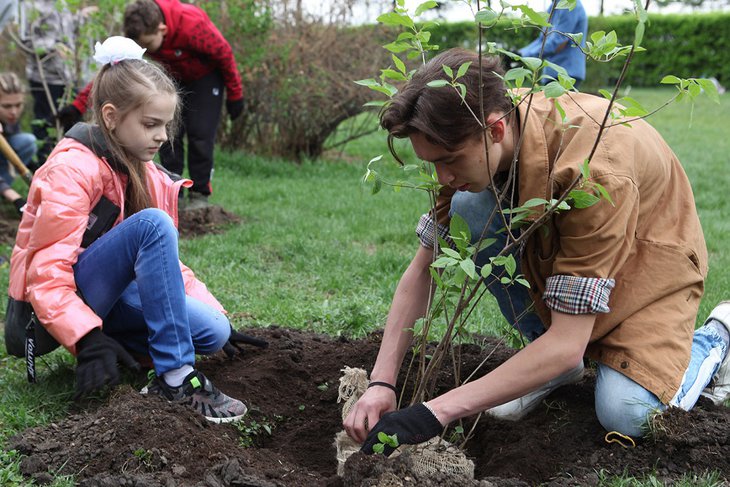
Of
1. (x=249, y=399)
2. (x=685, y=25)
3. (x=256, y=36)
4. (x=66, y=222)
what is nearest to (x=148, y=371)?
(x=249, y=399)

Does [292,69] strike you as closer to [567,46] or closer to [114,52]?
[567,46]

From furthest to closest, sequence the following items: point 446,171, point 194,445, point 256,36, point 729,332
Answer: point 256,36 < point 729,332 < point 194,445 < point 446,171

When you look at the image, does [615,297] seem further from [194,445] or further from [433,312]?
[194,445]

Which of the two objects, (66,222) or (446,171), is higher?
(446,171)

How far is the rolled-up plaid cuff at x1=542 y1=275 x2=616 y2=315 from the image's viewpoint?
89.7 inches

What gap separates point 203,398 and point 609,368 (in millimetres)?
1352

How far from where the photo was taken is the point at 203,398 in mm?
2830

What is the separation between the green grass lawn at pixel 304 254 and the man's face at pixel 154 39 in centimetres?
136

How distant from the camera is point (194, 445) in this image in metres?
2.49

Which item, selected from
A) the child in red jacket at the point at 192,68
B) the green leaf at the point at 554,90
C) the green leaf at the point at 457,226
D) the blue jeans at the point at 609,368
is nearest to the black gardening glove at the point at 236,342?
the blue jeans at the point at 609,368

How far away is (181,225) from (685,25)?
68.9ft

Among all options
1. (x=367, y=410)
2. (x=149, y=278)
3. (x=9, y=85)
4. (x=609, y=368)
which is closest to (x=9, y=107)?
(x=9, y=85)

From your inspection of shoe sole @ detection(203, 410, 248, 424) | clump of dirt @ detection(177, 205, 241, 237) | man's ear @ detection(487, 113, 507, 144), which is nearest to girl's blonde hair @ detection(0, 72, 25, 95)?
clump of dirt @ detection(177, 205, 241, 237)

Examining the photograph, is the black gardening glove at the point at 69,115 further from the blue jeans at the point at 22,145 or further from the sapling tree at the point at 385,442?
the sapling tree at the point at 385,442
